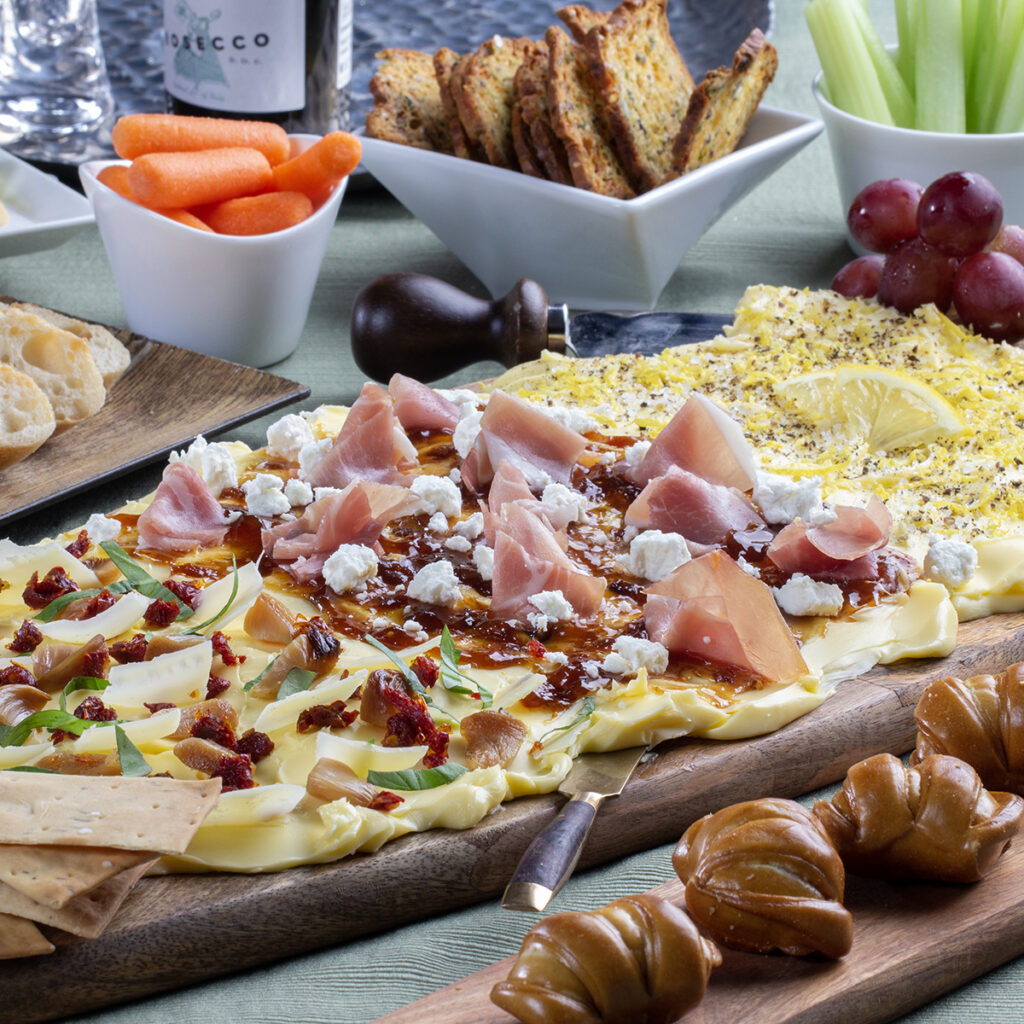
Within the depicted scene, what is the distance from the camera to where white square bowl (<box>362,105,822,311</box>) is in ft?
10.6

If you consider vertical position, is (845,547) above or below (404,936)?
above

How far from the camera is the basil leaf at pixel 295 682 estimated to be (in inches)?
70.7

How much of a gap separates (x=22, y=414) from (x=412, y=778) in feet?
4.12

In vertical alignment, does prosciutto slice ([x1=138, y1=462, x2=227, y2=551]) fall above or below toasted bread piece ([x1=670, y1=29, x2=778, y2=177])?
below

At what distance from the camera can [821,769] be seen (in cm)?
189

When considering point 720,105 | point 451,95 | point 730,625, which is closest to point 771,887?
point 730,625

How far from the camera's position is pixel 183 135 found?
124 inches

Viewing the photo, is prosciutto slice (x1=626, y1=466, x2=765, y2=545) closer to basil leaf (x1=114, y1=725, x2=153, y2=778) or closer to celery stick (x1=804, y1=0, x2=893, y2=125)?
basil leaf (x1=114, y1=725, x2=153, y2=778)

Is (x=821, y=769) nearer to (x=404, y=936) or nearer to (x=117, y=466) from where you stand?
(x=404, y=936)

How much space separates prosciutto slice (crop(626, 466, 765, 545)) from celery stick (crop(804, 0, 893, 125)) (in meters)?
1.96

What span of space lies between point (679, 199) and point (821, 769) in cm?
178

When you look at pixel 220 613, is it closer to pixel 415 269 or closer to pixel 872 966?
pixel 872 966

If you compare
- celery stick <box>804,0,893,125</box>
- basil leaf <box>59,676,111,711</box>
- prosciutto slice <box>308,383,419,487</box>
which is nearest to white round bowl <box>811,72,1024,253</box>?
celery stick <box>804,0,893,125</box>

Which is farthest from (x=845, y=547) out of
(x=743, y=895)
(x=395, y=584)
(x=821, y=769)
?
(x=743, y=895)
